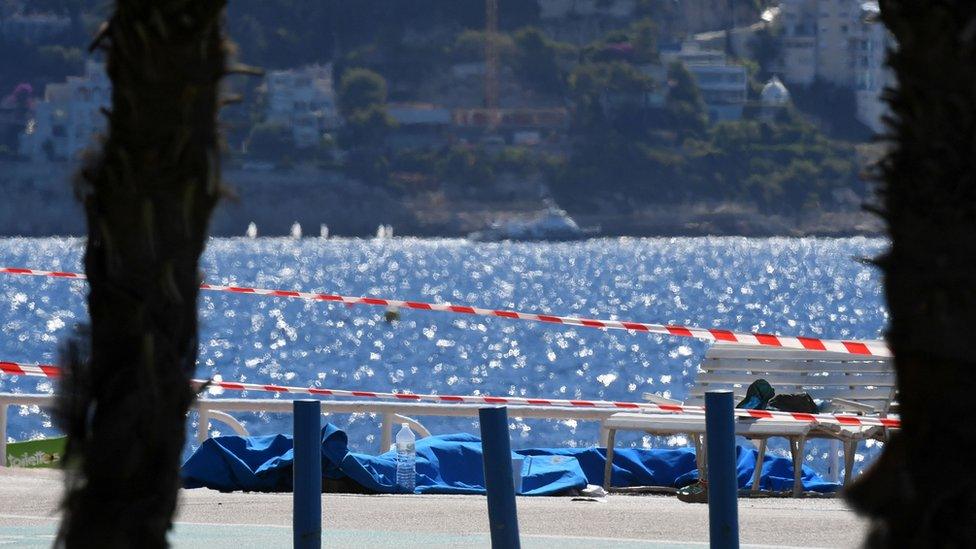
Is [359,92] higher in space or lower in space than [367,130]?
higher

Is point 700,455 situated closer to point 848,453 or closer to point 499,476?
point 848,453

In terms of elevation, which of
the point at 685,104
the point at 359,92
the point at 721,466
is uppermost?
the point at 721,466

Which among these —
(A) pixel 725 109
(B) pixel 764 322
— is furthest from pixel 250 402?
(A) pixel 725 109

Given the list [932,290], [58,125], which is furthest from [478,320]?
[58,125]

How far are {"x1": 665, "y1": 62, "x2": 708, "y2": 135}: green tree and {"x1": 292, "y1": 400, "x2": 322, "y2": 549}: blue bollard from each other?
16230 centimetres

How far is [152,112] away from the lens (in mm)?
3674

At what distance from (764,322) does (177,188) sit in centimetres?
6233

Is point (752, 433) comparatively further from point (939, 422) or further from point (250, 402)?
point (939, 422)

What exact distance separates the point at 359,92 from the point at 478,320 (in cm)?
9649

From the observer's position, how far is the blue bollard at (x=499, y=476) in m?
5.49

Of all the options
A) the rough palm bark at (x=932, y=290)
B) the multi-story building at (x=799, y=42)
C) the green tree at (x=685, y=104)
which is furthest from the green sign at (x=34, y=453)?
the multi-story building at (x=799, y=42)

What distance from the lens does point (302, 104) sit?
166500 mm

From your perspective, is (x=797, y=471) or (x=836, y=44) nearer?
(x=797, y=471)

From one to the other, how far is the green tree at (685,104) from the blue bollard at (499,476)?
162 metres
